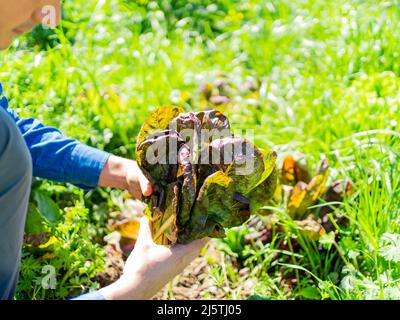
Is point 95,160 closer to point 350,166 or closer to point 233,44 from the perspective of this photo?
point 350,166

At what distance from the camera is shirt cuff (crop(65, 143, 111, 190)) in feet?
7.97

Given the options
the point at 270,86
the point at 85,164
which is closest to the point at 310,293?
the point at 85,164

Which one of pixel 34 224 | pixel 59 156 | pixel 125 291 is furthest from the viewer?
pixel 34 224

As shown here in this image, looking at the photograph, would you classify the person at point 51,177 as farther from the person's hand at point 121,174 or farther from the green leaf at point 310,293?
the green leaf at point 310,293

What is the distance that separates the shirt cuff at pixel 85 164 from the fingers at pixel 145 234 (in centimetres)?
27

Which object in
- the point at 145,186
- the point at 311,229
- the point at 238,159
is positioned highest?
the point at 238,159

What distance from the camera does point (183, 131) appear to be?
2.27 m

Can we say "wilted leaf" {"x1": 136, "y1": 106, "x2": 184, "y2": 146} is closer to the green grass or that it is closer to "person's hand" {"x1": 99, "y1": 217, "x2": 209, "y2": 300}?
"person's hand" {"x1": 99, "y1": 217, "x2": 209, "y2": 300}

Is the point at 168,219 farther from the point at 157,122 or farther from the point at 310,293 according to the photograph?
the point at 310,293

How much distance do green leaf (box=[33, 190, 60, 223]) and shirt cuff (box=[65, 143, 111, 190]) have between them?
1.59ft

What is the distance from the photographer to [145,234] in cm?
223

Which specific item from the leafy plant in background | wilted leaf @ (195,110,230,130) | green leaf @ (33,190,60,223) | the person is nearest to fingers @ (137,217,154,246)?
the person

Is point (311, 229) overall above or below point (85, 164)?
below
